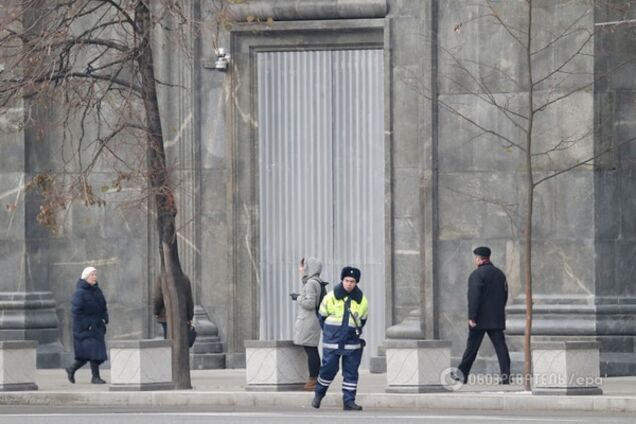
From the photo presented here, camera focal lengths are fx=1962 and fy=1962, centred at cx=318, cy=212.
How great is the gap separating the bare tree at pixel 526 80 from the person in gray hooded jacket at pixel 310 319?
3.37 meters

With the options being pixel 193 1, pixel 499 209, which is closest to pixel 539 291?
pixel 499 209

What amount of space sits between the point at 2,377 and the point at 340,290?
16.3ft

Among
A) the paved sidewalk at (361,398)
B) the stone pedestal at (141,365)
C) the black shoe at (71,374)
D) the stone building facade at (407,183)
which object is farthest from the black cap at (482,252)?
the black shoe at (71,374)

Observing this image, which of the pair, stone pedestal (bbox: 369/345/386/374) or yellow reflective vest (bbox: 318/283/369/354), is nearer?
yellow reflective vest (bbox: 318/283/369/354)

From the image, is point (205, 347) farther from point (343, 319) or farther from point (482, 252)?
point (343, 319)

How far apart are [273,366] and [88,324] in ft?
12.4

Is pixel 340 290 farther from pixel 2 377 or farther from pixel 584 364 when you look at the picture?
pixel 2 377

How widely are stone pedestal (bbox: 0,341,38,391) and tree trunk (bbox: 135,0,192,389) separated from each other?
72.6 inches

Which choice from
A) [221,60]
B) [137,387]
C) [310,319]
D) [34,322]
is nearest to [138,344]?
[137,387]

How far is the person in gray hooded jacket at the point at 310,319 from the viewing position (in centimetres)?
2447

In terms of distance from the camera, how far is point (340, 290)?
2262 centimetres

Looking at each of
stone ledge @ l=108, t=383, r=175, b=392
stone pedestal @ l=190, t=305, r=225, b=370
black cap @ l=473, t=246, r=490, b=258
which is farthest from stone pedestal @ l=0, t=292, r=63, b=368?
black cap @ l=473, t=246, r=490, b=258

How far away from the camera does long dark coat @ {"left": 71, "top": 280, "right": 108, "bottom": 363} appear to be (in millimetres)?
26750

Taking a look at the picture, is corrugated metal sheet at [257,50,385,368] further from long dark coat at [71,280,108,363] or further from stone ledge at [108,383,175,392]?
stone ledge at [108,383,175,392]
